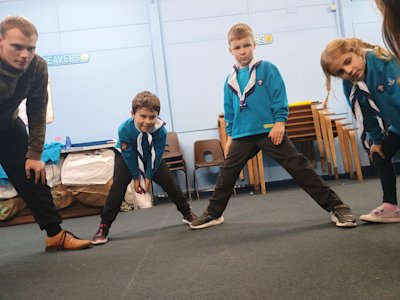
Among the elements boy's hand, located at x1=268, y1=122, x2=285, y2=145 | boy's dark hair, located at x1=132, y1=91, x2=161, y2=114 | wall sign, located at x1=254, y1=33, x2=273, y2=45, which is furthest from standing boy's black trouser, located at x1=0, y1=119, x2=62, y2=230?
wall sign, located at x1=254, y1=33, x2=273, y2=45

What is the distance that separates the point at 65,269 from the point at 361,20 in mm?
4878

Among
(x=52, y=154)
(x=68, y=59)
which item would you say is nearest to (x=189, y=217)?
(x=52, y=154)

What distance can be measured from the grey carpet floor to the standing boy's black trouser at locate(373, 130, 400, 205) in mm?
196

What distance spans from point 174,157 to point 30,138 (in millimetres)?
2477

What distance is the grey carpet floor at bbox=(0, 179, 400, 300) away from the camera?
3.63 ft

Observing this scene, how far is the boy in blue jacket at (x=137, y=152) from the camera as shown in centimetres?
220

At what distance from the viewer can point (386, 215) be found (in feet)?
6.04

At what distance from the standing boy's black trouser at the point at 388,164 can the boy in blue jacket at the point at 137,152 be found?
49.0 inches

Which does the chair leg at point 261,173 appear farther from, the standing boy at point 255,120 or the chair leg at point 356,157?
the standing boy at point 255,120

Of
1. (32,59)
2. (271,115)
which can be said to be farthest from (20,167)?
(271,115)

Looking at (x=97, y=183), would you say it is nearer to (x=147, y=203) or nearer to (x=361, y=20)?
(x=147, y=203)

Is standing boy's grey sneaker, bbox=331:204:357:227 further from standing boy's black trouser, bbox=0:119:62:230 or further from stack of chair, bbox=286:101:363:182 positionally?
stack of chair, bbox=286:101:363:182

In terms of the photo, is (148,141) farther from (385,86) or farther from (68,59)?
(68,59)

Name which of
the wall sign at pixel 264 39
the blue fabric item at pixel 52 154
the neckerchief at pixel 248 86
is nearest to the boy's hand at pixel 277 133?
the neckerchief at pixel 248 86
